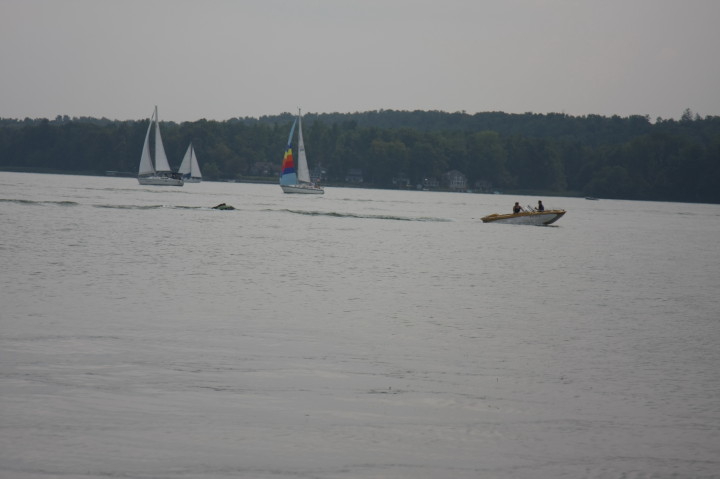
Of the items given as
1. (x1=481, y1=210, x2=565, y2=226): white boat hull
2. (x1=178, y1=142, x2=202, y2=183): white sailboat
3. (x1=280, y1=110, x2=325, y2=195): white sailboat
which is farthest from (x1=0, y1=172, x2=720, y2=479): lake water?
(x1=178, y1=142, x2=202, y2=183): white sailboat

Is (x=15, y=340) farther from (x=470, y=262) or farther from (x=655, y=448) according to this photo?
(x=470, y=262)

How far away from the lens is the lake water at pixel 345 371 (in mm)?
11297

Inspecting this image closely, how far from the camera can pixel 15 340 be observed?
17.5 metres

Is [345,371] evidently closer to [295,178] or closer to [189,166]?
[295,178]

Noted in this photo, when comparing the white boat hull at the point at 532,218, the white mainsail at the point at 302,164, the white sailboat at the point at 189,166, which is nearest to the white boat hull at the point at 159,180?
the white mainsail at the point at 302,164

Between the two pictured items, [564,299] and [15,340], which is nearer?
[15,340]

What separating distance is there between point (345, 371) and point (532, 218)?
2497 inches

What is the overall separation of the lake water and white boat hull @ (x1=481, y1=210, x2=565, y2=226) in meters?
38.6

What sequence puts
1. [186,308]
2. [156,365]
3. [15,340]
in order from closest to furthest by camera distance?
[156,365] < [15,340] < [186,308]

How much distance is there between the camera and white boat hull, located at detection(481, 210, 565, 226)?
76875mm

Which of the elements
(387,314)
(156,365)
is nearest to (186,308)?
(387,314)

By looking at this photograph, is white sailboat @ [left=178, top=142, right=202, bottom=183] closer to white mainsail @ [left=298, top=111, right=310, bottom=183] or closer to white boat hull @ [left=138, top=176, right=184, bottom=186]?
white boat hull @ [left=138, top=176, right=184, bottom=186]

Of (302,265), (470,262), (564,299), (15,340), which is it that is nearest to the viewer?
(15,340)

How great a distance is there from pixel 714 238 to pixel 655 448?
6617 centimetres
